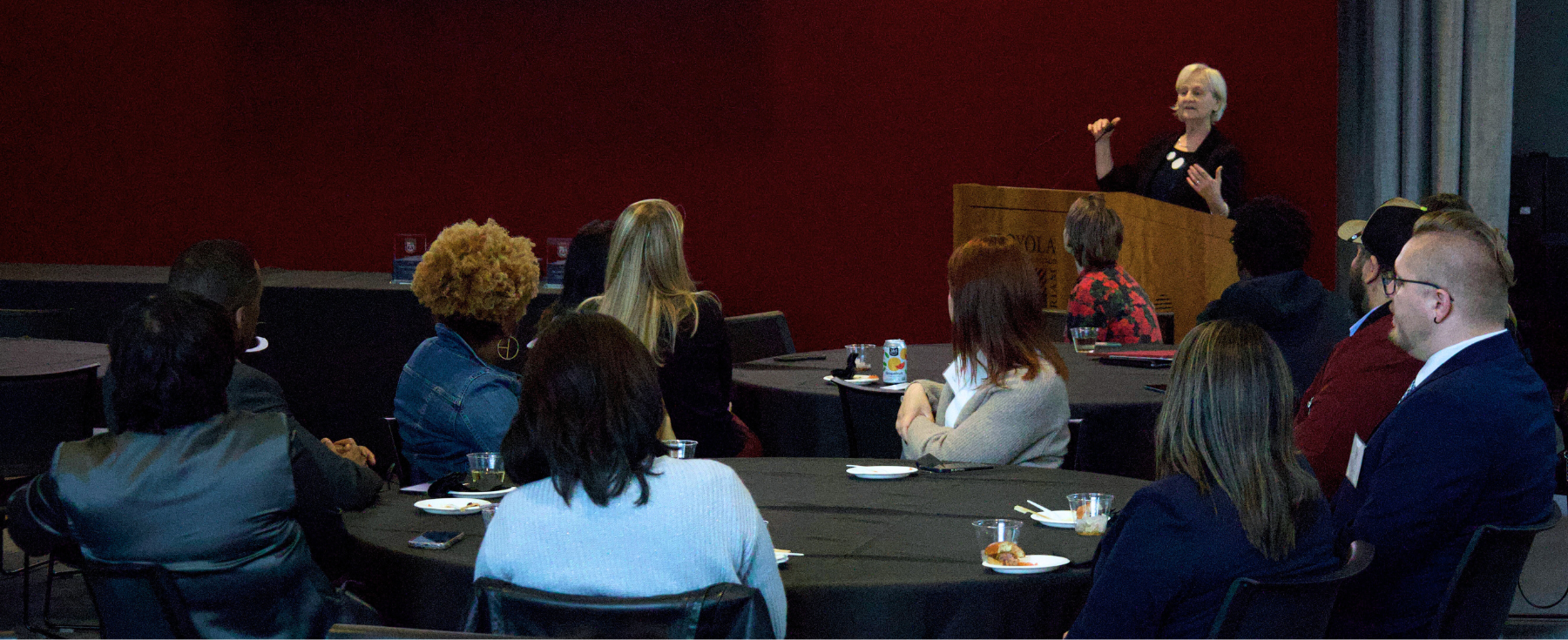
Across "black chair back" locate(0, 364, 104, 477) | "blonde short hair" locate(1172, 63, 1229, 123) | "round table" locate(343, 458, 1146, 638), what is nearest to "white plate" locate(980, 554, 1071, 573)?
"round table" locate(343, 458, 1146, 638)

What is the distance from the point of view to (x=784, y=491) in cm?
298

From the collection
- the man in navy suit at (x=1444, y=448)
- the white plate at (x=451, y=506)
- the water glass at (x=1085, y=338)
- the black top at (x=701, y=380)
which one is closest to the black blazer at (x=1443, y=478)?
the man in navy suit at (x=1444, y=448)

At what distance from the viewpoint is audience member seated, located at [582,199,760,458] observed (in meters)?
3.93

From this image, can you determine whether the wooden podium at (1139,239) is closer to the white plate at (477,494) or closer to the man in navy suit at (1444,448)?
the man in navy suit at (1444,448)

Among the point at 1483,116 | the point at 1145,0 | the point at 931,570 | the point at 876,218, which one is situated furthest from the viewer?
the point at 876,218

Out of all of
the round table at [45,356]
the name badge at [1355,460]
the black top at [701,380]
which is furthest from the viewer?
the round table at [45,356]

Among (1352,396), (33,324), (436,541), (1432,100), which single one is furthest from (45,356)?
(1432,100)

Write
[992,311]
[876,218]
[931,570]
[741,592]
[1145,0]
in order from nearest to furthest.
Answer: [741,592] → [931,570] → [992,311] → [1145,0] → [876,218]

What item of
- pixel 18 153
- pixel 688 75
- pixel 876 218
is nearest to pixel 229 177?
pixel 18 153

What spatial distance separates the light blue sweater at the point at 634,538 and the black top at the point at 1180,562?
0.53m

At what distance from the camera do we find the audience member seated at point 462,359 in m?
3.18

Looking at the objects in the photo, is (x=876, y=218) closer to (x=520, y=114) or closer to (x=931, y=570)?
(x=520, y=114)

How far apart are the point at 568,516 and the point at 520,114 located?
6.90 meters

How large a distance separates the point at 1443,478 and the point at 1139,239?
4.41 metres
